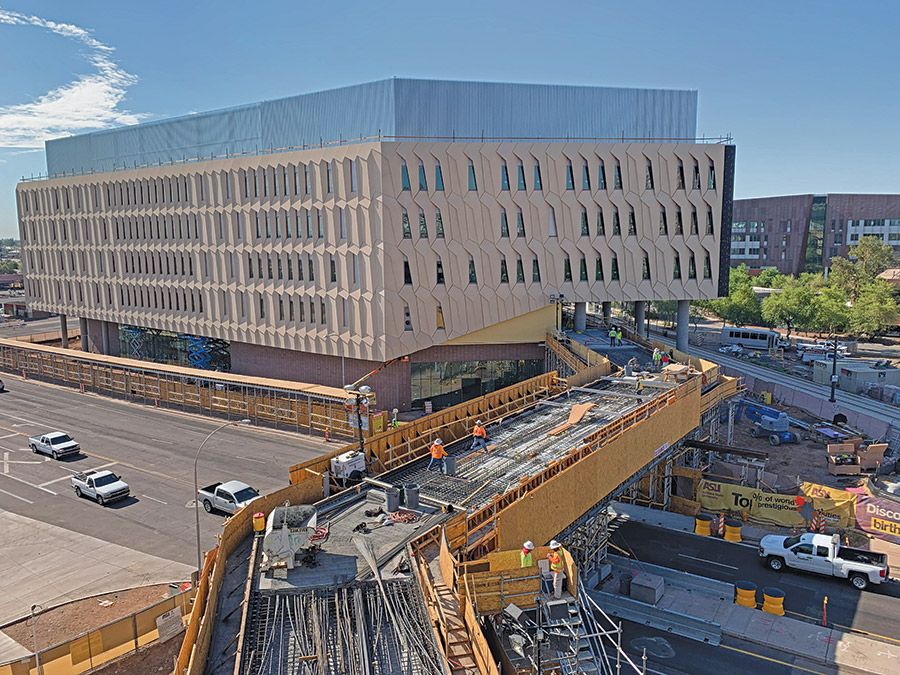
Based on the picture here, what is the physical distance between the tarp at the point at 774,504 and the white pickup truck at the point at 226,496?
73.2ft

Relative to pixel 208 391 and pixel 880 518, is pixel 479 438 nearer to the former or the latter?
pixel 880 518

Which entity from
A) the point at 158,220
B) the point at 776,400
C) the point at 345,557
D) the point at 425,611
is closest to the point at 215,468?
the point at 345,557

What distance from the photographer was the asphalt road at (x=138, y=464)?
3005 cm

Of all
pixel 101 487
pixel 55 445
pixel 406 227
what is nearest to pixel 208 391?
pixel 55 445

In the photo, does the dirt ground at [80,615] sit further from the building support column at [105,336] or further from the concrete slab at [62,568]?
the building support column at [105,336]

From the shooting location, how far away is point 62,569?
86.0 feet

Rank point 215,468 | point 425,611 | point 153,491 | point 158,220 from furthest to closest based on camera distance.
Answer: point 158,220 < point 215,468 < point 153,491 < point 425,611

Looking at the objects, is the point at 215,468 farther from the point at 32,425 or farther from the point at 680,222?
the point at 680,222

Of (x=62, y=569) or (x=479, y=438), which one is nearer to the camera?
(x=62, y=569)

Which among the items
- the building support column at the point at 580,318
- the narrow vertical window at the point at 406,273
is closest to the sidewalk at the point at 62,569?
the narrow vertical window at the point at 406,273

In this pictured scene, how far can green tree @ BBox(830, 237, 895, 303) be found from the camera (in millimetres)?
97812

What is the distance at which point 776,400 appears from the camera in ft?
185

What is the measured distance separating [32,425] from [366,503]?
38.7 metres

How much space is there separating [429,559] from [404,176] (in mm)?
35396
